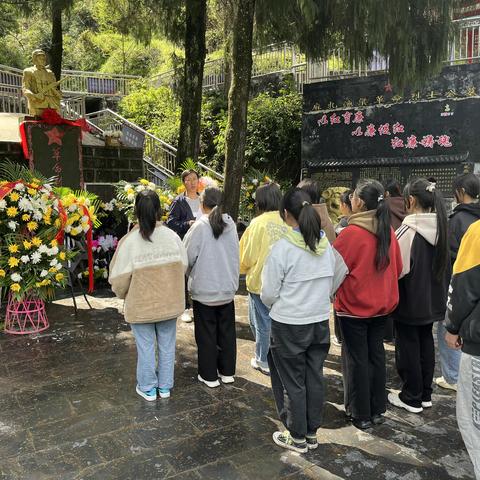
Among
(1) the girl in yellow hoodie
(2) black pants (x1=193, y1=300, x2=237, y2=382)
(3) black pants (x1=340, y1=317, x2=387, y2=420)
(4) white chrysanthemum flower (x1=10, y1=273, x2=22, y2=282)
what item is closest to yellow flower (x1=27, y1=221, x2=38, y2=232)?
(4) white chrysanthemum flower (x1=10, y1=273, x2=22, y2=282)

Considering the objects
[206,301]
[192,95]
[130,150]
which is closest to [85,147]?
[130,150]

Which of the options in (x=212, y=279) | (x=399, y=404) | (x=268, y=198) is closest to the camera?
(x=399, y=404)

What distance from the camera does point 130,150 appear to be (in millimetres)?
9969

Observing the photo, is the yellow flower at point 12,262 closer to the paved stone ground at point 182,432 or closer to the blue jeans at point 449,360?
the paved stone ground at point 182,432

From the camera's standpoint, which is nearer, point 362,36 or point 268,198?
point 268,198

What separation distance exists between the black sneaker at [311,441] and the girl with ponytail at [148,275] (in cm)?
125

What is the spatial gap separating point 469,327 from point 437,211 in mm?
1238

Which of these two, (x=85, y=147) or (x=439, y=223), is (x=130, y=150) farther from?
(x=439, y=223)

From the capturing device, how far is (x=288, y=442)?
3131mm

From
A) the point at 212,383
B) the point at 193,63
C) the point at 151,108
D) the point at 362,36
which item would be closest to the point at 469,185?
the point at 212,383

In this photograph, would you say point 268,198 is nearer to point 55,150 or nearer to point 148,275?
point 148,275

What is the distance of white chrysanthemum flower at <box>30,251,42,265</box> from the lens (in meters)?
5.03

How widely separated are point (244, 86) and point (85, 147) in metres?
3.81

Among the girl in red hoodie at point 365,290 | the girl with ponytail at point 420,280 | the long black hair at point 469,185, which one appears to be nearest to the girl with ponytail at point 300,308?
the girl in red hoodie at point 365,290
